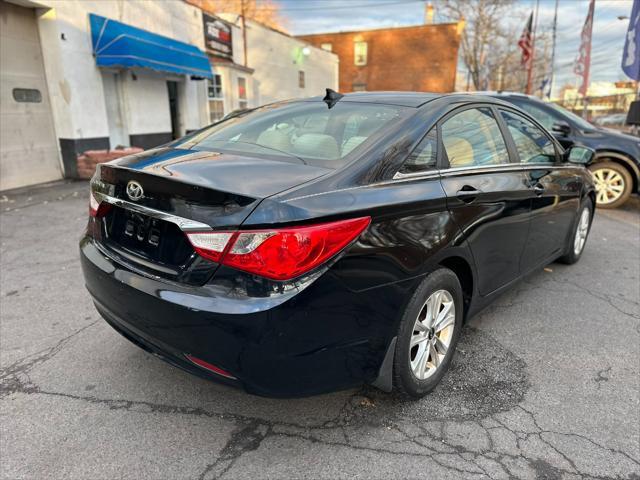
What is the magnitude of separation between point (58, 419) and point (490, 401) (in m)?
2.32

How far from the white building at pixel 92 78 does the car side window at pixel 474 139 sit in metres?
8.45

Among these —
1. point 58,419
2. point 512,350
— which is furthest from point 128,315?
point 512,350

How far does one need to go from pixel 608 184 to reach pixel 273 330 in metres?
8.16

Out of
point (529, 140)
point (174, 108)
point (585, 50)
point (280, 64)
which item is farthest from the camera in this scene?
point (280, 64)

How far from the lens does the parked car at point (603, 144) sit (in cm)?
765

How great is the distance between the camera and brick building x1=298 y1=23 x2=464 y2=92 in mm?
36375

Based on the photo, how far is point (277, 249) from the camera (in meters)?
1.84

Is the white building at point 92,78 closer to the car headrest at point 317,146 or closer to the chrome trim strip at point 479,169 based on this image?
the car headrest at point 317,146

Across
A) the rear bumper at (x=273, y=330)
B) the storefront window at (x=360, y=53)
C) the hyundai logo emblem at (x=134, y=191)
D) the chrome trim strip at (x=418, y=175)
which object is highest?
the storefront window at (x=360, y=53)

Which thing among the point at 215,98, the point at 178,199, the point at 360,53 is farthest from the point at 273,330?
the point at 360,53

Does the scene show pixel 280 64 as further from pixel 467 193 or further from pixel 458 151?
pixel 467 193

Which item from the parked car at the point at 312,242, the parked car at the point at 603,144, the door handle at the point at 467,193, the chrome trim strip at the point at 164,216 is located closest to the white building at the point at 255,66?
the parked car at the point at 603,144

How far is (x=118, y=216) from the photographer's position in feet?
7.97

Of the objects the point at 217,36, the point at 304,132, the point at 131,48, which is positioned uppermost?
the point at 217,36
